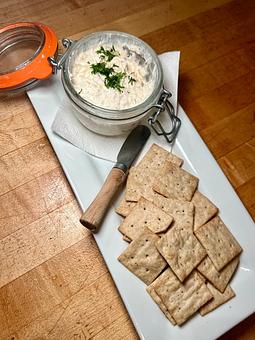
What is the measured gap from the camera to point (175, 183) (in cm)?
99

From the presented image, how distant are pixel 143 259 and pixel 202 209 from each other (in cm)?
21

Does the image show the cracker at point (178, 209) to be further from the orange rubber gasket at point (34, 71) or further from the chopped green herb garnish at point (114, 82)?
the orange rubber gasket at point (34, 71)

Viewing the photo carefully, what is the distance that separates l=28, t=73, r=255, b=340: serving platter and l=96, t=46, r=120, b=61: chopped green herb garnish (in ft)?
0.55

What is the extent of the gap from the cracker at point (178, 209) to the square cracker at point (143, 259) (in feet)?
0.31

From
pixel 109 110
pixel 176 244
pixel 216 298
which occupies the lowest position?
pixel 216 298

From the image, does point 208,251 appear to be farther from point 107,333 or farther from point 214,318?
point 107,333

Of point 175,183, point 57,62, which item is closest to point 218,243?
point 175,183

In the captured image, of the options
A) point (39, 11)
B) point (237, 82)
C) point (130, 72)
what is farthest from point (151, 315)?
point (39, 11)

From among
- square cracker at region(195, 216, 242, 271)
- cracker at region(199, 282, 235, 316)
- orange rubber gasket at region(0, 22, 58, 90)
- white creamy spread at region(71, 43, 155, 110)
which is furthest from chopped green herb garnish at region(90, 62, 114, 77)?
cracker at region(199, 282, 235, 316)

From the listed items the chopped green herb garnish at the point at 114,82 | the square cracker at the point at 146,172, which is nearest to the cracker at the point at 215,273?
the square cracker at the point at 146,172

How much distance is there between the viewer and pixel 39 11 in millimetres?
1324

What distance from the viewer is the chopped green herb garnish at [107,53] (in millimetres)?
1036

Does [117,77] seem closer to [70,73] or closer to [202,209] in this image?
[70,73]

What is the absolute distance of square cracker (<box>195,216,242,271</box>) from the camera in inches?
36.2
